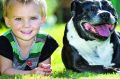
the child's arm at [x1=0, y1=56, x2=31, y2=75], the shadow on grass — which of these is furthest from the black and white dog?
the child's arm at [x1=0, y1=56, x2=31, y2=75]

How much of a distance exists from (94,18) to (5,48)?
1097mm

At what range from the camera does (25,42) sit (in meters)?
6.18

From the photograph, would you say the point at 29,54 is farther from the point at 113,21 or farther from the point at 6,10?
the point at 113,21

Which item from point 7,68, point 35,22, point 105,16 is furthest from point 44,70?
point 105,16

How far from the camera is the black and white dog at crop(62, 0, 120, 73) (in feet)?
20.0

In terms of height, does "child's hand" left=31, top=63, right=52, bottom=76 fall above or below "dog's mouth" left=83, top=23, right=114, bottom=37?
below

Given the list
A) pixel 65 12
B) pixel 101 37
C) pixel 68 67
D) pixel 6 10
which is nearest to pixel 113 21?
pixel 101 37

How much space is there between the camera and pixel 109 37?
20.7 feet

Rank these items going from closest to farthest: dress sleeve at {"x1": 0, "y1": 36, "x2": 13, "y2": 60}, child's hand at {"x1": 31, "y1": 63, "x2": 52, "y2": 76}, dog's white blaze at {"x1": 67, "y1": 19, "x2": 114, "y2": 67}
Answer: child's hand at {"x1": 31, "y1": 63, "x2": 52, "y2": 76}
dress sleeve at {"x1": 0, "y1": 36, "x2": 13, "y2": 60}
dog's white blaze at {"x1": 67, "y1": 19, "x2": 114, "y2": 67}

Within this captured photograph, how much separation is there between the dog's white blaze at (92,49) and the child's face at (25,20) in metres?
0.47

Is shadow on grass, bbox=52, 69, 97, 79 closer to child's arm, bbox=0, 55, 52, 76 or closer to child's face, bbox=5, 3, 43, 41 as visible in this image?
child's arm, bbox=0, 55, 52, 76

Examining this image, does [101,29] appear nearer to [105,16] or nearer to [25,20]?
[105,16]

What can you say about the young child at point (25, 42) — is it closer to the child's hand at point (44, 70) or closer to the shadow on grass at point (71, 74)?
the child's hand at point (44, 70)

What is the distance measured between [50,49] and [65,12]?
55.3 feet
